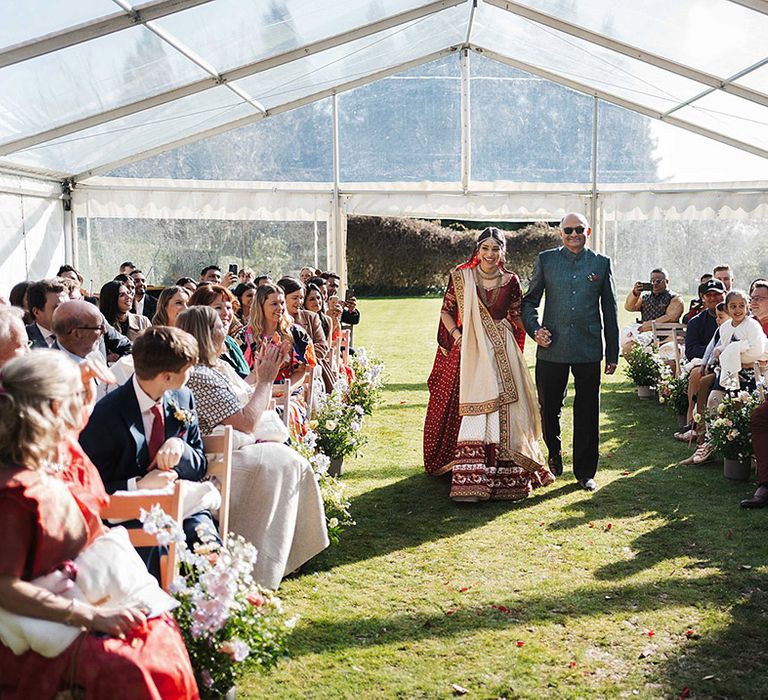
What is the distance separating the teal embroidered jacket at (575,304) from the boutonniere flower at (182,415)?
3.47 metres

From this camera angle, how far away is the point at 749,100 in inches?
407

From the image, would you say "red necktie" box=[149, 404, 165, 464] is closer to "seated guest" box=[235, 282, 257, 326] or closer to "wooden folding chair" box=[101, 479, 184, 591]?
"wooden folding chair" box=[101, 479, 184, 591]

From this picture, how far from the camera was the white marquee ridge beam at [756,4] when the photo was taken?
23.2 feet

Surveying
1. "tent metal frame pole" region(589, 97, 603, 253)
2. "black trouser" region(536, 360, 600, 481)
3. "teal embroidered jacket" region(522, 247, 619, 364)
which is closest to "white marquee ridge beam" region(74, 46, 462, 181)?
"tent metal frame pole" region(589, 97, 603, 253)

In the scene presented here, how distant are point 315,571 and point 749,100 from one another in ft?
26.8

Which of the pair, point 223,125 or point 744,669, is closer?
point 744,669

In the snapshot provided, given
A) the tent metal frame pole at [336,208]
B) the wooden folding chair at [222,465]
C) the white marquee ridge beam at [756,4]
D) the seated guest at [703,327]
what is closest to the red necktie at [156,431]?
the wooden folding chair at [222,465]

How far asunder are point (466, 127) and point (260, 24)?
5809mm

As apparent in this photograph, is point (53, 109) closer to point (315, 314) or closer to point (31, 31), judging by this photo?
point (31, 31)

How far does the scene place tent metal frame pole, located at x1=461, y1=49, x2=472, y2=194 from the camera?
13977 millimetres

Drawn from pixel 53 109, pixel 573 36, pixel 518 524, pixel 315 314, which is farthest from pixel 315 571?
pixel 573 36

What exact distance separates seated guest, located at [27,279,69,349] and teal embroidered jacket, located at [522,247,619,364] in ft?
10.7

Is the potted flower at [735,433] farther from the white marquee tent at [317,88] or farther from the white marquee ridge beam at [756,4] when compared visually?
the white marquee tent at [317,88]

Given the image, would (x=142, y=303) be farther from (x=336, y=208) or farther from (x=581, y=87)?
(x=581, y=87)
